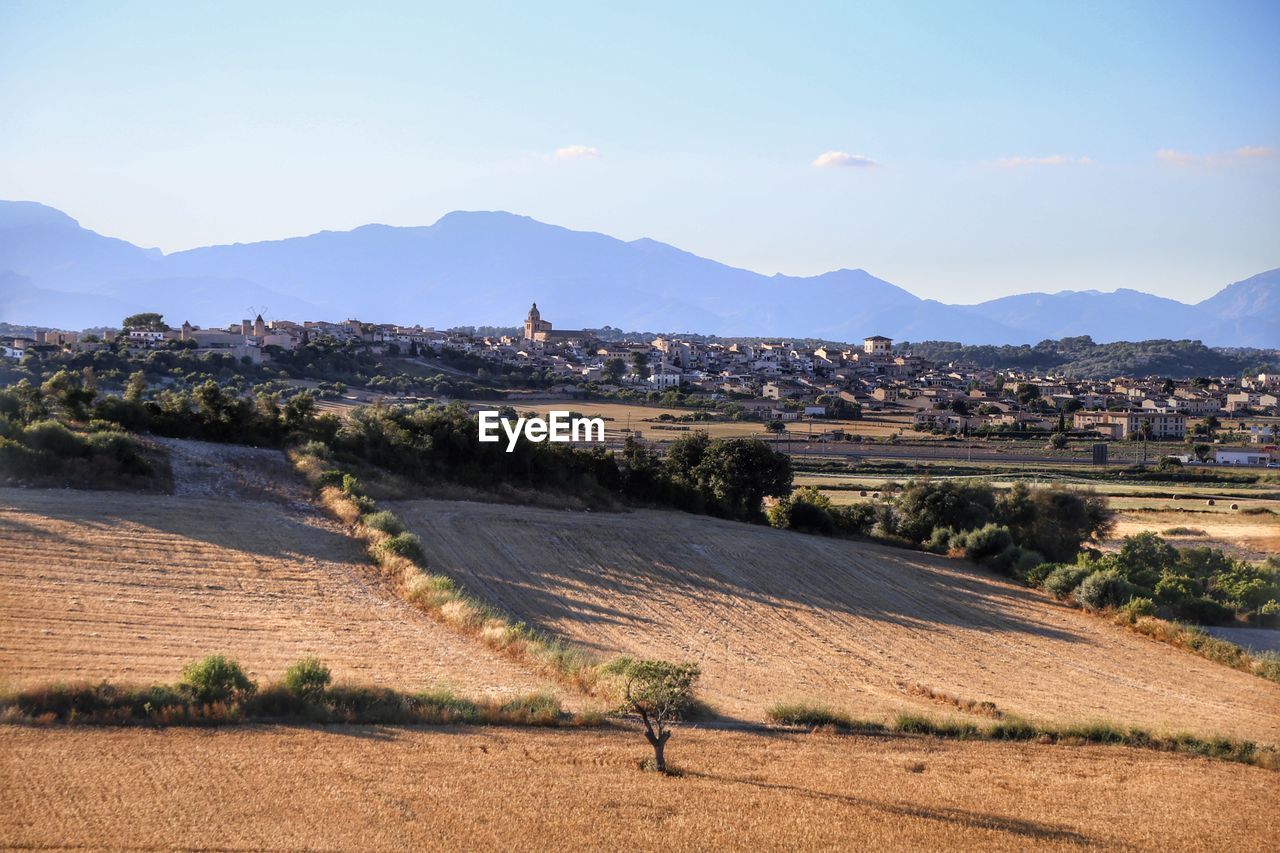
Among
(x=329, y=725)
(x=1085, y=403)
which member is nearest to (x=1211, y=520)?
(x=329, y=725)

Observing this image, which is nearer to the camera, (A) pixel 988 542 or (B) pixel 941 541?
(A) pixel 988 542

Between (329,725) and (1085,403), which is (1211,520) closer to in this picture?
(329,725)

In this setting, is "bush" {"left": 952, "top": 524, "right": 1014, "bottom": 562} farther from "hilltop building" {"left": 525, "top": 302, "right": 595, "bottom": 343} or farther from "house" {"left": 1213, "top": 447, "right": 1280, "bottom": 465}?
"hilltop building" {"left": 525, "top": 302, "right": 595, "bottom": 343}

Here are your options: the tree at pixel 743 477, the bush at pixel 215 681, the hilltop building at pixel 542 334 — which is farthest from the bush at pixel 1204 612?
the hilltop building at pixel 542 334

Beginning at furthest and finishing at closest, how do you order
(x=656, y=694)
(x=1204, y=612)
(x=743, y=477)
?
(x=743, y=477) → (x=1204, y=612) → (x=656, y=694)

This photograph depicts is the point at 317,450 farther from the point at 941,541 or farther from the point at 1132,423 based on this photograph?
the point at 1132,423

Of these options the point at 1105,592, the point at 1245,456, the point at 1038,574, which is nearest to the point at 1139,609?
the point at 1105,592
